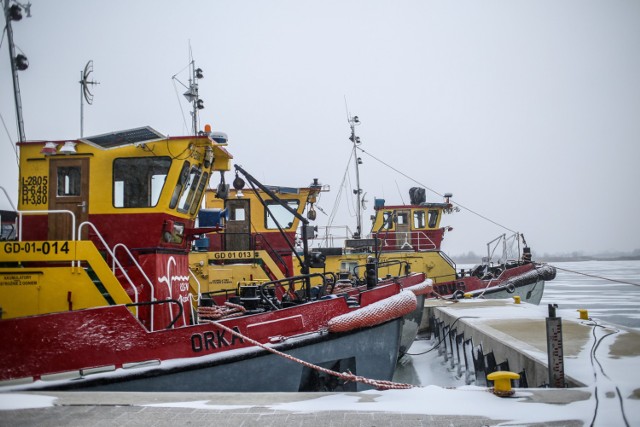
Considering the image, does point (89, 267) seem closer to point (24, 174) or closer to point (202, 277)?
point (24, 174)

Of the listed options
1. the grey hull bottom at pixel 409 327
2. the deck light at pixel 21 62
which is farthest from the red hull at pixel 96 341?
the grey hull bottom at pixel 409 327

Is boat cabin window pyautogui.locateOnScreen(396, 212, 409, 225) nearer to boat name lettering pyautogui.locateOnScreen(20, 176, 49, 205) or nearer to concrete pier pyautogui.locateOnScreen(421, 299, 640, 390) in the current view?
concrete pier pyautogui.locateOnScreen(421, 299, 640, 390)

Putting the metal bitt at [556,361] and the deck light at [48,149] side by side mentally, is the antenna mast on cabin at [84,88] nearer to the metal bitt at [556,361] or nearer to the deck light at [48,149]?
→ the deck light at [48,149]

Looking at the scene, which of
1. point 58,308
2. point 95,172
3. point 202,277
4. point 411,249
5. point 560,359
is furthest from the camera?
point 411,249

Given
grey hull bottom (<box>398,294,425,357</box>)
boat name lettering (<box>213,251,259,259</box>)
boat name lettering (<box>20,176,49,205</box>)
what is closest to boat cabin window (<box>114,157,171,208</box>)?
boat name lettering (<box>20,176,49,205</box>)

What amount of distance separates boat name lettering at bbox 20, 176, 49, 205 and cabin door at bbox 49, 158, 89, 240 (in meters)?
0.07

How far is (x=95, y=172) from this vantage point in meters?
5.77

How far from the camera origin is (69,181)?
5.80 m

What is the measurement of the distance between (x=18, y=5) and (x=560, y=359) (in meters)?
7.90

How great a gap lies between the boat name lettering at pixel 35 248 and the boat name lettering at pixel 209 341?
1.63m

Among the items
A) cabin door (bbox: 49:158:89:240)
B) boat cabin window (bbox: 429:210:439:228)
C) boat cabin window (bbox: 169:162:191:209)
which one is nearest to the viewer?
cabin door (bbox: 49:158:89:240)

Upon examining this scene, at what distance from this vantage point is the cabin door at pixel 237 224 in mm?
12953

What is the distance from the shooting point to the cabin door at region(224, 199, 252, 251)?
1295 centimetres

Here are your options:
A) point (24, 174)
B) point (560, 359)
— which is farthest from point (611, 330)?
point (24, 174)
